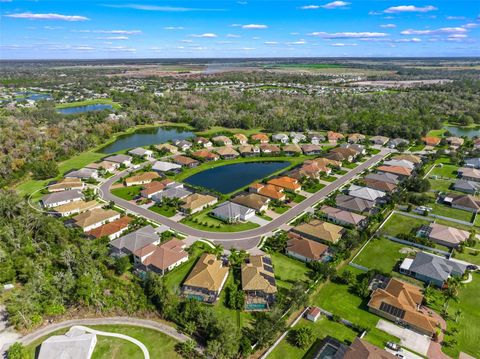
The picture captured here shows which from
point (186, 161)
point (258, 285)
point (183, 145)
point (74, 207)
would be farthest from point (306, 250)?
point (183, 145)

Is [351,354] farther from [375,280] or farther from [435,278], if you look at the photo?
[435,278]

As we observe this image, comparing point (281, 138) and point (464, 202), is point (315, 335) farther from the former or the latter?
point (281, 138)

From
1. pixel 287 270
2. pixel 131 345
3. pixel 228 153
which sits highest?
pixel 228 153

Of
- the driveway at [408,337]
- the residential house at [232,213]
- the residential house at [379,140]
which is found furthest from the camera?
the residential house at [379,140]

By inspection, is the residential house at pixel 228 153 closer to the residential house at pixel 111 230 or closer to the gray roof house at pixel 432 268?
the residential house at pixel 111 230

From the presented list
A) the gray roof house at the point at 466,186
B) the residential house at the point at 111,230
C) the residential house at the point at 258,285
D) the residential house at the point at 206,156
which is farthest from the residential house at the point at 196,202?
the gray roof house at the point at 466,186

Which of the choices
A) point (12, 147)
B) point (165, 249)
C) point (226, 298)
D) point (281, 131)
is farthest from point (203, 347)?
point (281, 131)

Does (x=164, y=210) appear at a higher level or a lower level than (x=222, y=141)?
lower
